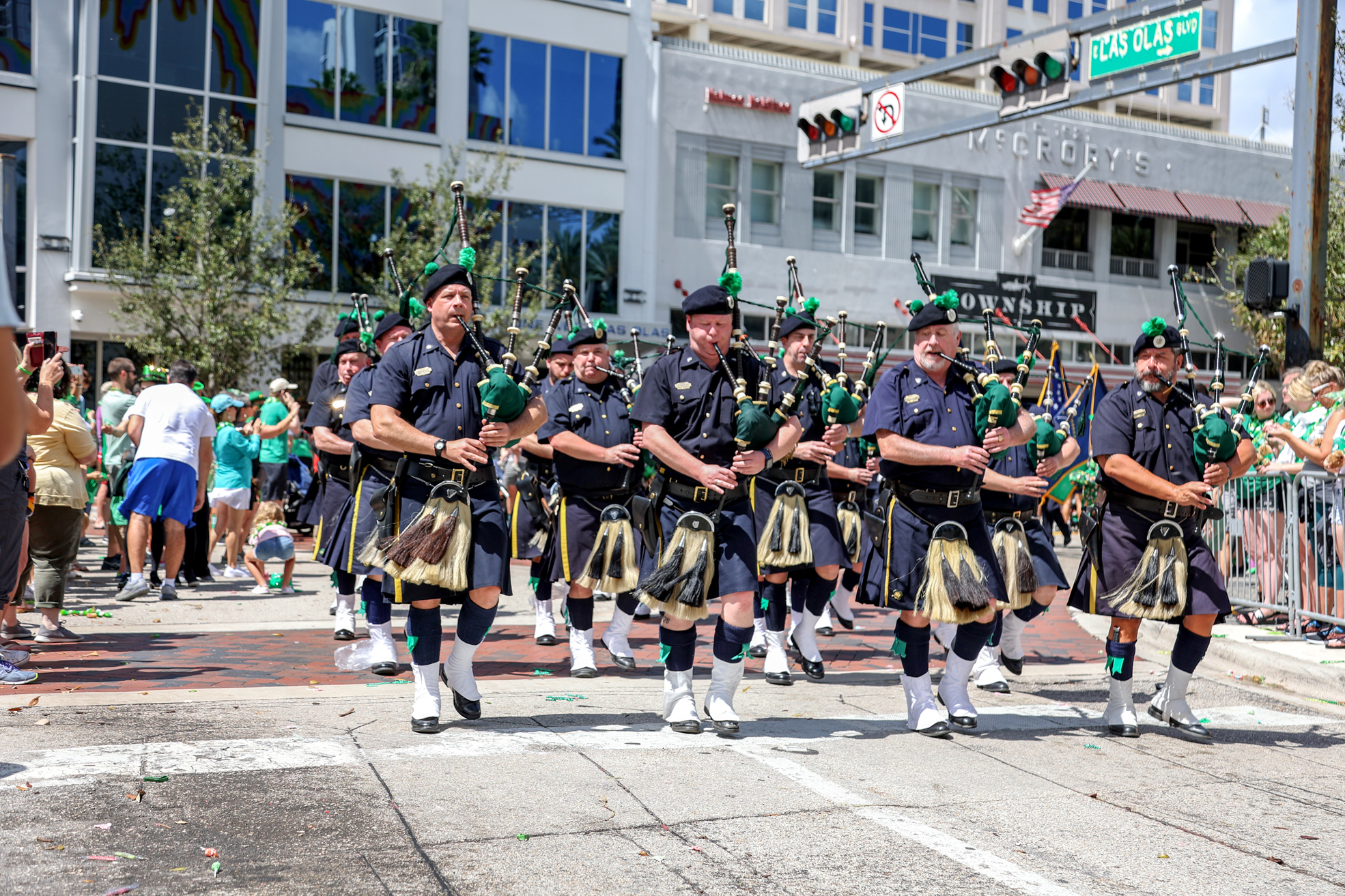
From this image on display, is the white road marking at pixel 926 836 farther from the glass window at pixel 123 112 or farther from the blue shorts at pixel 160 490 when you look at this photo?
the glass window at pixel 123 112

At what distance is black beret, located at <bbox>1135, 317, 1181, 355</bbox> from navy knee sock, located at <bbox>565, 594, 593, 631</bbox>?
3.47 m

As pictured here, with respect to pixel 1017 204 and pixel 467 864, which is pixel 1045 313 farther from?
pixel 467 864

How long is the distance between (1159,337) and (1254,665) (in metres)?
3.23

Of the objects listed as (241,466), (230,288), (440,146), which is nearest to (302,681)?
(241,466)

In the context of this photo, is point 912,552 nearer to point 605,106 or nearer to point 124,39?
point 124,39

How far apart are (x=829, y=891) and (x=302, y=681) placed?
14.0ft

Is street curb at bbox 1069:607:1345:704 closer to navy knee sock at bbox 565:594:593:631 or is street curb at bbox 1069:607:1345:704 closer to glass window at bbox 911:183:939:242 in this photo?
navy knee sock at bbox 565:594:593:631

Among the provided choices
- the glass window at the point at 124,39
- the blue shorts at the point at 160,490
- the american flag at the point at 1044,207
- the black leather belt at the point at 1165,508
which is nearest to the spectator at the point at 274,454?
the blue shorts at the point at 160,490

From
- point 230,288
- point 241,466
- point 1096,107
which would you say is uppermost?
point 1096,107

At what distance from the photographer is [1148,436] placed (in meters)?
6.67

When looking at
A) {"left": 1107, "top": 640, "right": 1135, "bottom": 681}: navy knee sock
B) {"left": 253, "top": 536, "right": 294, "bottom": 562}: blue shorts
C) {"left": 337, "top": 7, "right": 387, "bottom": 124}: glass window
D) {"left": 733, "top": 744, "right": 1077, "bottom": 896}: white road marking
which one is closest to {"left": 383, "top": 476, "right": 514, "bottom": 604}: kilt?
{"left": 733, "top": 744, "right": 1077, "bottom": 896}: white road marking

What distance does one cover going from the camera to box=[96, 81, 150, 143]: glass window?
23.0m

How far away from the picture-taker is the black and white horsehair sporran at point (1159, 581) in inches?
253

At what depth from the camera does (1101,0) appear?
4909 cm
